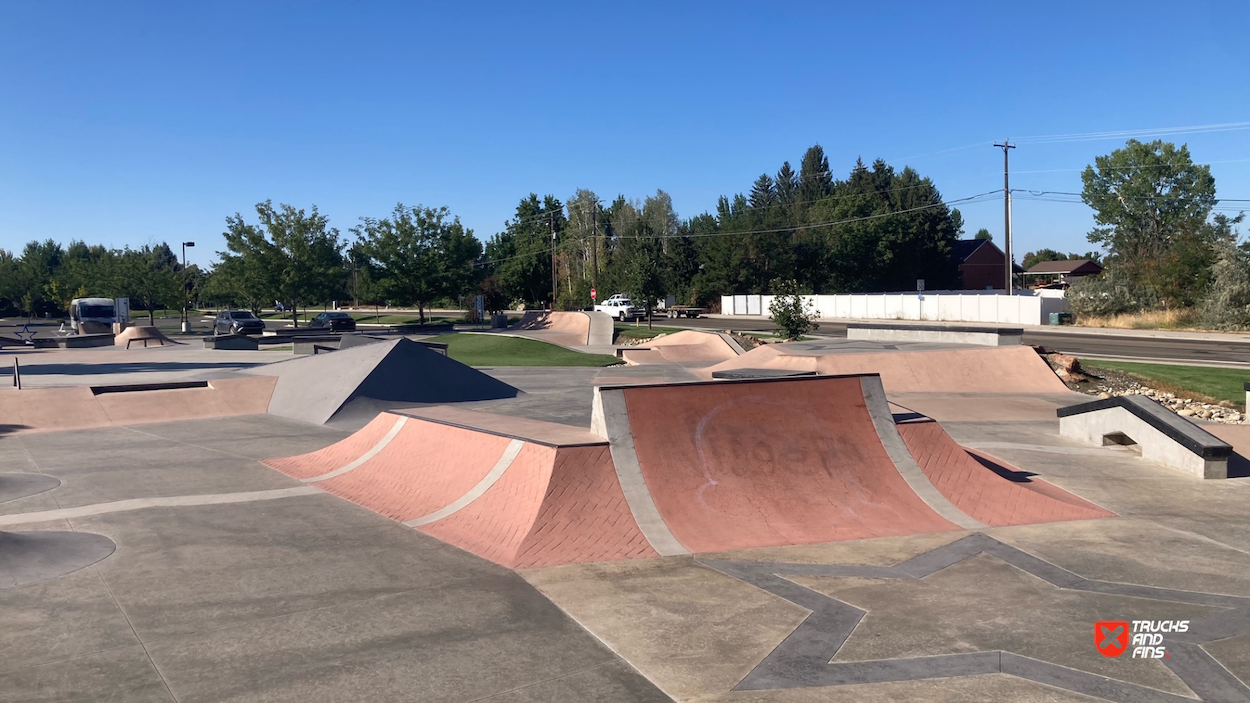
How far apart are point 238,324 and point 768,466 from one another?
38673 mm

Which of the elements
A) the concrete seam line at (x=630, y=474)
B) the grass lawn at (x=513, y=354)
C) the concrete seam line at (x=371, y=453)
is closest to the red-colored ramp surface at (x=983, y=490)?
the concrete seam line at (x=630, y=474)

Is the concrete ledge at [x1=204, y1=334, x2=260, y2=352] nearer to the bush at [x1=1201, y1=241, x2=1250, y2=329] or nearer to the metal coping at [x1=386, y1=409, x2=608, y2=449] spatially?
the metal coping at [x1=386, y1=409, x2=608, y2=449]

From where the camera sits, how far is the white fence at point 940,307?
46312 millimetres

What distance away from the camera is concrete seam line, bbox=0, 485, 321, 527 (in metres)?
8.48

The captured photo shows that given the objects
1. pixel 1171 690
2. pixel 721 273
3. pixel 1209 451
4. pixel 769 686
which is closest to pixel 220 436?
pixel 769 686

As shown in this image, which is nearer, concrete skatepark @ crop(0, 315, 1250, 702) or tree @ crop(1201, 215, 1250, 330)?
concrete skatepark @ crop(0, 315, 1250, 702)

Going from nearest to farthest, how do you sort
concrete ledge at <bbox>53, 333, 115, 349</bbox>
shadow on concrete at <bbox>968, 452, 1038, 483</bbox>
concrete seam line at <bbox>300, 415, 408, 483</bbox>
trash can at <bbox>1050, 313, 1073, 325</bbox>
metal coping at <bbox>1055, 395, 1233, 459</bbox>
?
shadow on concrete at <bbox>968, 452, 1038, 483</bbox>, metal coping at <bbox>1055, 395, 1233, 459</bbox>, concrete seam line at <bbox>300, 415, 408, 483</bbox>, concrete ledge at <bbox>53, 333, 115, 349</bbox>, trash can at <bbox>1050, 313, 1073, 325</bbox>

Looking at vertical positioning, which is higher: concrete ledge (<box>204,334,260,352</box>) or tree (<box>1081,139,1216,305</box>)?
tree (<box>1081,139,1216,305</box>)

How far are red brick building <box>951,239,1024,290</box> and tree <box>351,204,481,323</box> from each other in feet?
181

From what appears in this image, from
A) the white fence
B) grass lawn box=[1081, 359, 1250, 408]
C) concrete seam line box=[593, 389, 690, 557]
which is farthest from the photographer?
the white fence

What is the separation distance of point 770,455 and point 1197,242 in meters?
43.1

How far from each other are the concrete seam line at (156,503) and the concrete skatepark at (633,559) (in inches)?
2.3

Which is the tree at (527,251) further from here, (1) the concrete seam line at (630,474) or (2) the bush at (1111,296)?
(1) the concrete seam line at (630,474)

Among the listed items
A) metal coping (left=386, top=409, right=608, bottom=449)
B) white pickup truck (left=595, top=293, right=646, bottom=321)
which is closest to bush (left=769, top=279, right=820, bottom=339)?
metal coping (left=386, top=409, right=608, bottom=449)
